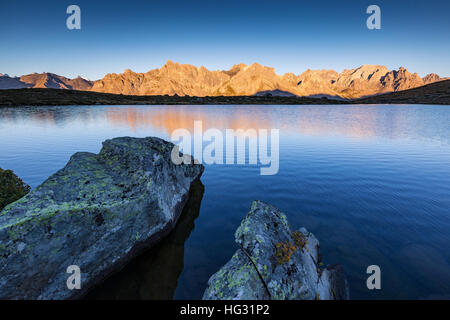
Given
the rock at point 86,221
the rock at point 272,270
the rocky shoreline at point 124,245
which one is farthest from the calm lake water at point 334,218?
the rock at point 272,270

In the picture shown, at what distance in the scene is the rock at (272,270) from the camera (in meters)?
6.20

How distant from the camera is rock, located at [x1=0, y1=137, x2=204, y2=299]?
20.1 ft

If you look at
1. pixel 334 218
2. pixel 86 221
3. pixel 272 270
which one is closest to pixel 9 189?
pixel 86 221

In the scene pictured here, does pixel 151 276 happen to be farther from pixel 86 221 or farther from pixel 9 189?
pixel 9 189

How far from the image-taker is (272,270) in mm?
6621

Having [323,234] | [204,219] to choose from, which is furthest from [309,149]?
[204,219]

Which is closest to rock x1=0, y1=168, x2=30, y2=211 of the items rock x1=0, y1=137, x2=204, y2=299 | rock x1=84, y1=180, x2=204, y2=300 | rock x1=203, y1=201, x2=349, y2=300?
rock x1=0, y1=137, x2=204, y2=299

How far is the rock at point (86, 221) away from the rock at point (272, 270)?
4085mm

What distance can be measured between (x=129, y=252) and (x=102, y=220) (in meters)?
1.78

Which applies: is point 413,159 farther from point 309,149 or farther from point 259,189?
point 259,189

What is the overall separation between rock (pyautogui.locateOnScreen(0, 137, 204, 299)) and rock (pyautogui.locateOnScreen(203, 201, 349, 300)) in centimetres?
408

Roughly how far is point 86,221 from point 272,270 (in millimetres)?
6993

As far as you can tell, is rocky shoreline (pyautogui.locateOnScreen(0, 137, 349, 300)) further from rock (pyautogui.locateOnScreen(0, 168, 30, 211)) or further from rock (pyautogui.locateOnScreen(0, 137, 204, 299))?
rock (pyautogui.locateOnScreen(0, 168, 30, 211))
